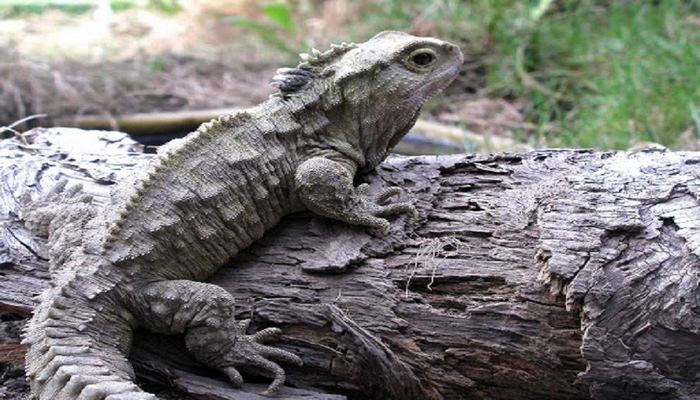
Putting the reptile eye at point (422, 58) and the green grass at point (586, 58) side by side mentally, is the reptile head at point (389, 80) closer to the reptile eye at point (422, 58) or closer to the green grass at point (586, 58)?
the reptile eye at point (422, 58)

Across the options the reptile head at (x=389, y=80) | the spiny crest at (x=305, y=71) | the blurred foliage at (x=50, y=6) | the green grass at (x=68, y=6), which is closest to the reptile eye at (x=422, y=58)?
the reptile head at (x=389, y=80)

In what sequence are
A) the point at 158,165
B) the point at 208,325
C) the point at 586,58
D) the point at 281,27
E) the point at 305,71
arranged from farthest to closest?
the point at 281,27, the point at 586,58, the point at 305,71, the point at 158,165, the point at 208,325

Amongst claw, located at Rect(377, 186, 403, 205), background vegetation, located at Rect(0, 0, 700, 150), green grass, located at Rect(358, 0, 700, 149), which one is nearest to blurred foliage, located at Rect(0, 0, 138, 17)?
background vegetation, located at Rect(0, 0, 700, 150)

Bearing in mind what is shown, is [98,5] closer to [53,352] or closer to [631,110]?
[631,110]

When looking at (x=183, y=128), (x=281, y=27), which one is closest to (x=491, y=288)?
(x=183, y=128)

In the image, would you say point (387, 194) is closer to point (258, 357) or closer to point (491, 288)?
point (491, 288)

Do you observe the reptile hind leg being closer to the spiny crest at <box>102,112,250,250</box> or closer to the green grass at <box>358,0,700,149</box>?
the spiny crest at <box>102,112,250,250</box>
